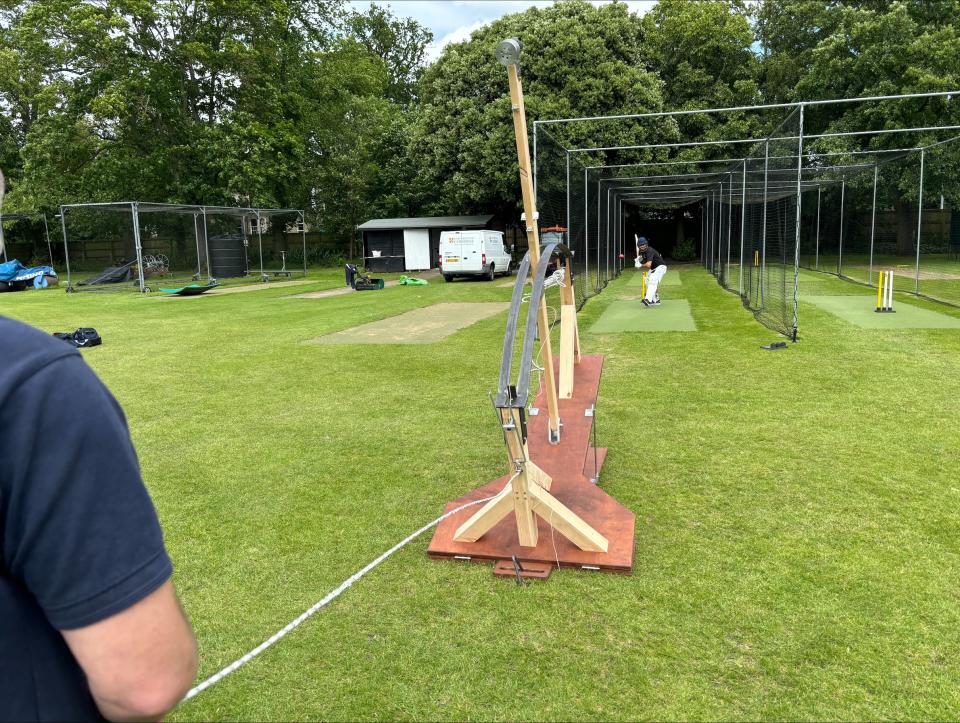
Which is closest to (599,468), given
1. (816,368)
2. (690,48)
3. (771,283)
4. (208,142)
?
(816,368)

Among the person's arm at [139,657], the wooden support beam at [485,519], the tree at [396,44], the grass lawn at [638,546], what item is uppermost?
the tree at [396,44]

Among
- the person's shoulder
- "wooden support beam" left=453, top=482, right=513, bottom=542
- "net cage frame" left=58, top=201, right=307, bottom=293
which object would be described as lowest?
"wooden support beam" left=453, top=482, right=513, bottom=542

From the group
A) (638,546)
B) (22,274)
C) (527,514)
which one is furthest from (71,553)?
(22,274)

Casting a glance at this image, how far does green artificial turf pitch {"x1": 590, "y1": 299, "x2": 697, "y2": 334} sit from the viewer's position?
39.5ft

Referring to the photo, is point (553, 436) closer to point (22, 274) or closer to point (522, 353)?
point (522, 353)

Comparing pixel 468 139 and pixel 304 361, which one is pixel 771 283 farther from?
pixel 468 139

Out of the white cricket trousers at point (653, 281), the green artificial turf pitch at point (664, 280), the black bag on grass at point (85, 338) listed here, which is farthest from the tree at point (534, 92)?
the black bag on grass at point (85, 338)

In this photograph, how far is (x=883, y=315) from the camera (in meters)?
12.7

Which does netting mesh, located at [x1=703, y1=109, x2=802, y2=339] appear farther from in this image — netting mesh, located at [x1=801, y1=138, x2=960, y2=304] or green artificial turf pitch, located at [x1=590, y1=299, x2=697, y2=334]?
netting mesh, located at [x1=801, y1=138, x2=960, y2=304]

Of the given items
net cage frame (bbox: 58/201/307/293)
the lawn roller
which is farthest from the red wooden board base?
net cage frame (bbox: 58/201/307/293)

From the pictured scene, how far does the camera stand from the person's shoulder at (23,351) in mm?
900

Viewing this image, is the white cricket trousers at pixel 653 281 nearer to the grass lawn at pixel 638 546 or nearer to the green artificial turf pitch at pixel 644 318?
the green artificial turf pitch at pixel 644 318

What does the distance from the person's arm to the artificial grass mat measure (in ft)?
32.8

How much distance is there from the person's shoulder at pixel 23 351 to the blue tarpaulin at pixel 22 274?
28.0m
